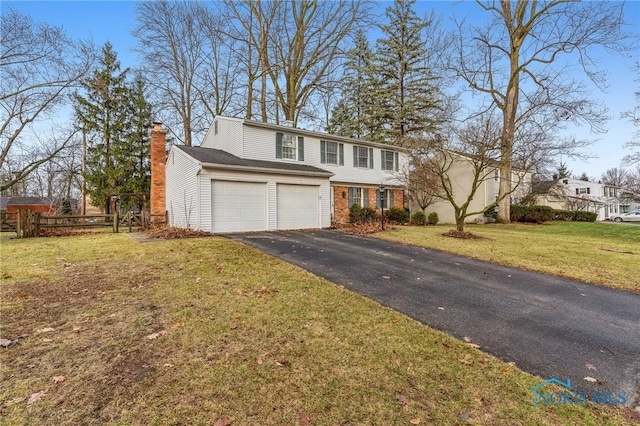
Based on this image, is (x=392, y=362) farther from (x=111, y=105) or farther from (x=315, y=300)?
(x=111, y=105)

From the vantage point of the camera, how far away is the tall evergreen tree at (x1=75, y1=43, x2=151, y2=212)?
Answer: 76.0 feet

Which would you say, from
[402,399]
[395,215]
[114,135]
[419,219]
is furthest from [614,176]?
[114,135]

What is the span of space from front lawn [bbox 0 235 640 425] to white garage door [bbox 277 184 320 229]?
8797 mm

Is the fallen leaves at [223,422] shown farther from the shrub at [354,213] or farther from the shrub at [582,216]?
the shrub at [582,216]

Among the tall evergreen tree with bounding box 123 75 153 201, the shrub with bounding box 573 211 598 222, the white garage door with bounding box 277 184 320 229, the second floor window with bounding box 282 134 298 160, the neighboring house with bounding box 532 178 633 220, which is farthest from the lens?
the neighboring house with bounding box 532 178 633 220

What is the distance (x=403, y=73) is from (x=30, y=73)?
2483 cm

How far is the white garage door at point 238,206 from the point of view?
1188cm

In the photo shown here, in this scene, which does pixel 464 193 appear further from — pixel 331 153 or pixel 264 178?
pixel 264 178

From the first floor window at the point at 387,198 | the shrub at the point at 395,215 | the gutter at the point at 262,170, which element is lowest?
the shrub at the point at 395,215

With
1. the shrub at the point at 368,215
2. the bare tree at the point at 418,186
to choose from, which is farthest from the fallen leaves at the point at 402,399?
the bare tree at the point at 418,186

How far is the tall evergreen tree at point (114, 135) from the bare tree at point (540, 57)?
24.3 metres

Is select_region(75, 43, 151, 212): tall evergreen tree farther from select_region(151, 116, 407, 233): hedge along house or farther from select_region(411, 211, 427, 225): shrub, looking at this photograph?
select_region(411, 211, 427, 225): shrub

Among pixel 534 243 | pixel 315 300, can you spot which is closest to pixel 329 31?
pixel 534 243

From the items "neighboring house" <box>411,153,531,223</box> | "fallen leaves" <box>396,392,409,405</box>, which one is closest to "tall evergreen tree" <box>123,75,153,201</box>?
"neighboring house" <box>411,153,531,223</box>
